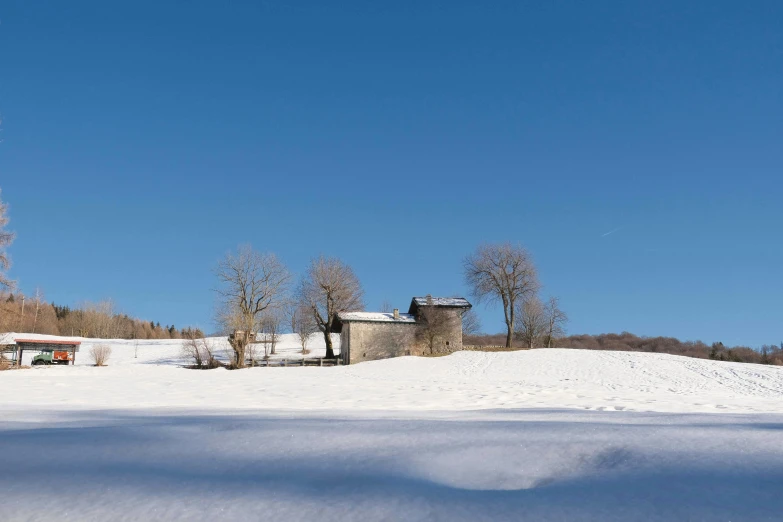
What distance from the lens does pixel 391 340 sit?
4806cm

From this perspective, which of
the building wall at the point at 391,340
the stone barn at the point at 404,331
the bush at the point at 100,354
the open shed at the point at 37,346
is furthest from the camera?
the bush at the point at 100,354

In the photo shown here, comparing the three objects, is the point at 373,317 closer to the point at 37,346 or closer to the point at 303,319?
the point at 303,319

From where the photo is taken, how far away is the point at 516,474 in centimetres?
285

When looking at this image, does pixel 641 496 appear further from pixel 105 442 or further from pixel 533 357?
pixel 533 357

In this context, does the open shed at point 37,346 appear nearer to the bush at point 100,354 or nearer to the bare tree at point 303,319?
the bush at point 100,354

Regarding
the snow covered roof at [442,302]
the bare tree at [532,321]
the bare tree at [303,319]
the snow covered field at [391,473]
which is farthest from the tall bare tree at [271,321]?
the snow covered field at [391,473]

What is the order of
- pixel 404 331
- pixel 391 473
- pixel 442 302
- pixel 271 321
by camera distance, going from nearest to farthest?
pixel 391 473 → pixel 404 331 → pixel 442 302 → pixel 271 321

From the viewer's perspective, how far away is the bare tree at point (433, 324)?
48.8m

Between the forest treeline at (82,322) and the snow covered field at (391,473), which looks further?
the forest treeline at (82,322)

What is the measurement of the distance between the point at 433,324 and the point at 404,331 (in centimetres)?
273

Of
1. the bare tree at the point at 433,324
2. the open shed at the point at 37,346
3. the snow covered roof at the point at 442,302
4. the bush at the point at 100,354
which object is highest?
the snow covered roof at the point at 442,302

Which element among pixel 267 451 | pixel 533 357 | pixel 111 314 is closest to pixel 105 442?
pixel 267 451

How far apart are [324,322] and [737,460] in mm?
51244

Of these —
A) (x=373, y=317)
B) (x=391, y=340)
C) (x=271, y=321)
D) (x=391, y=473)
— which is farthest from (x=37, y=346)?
(x=391, y=473)
